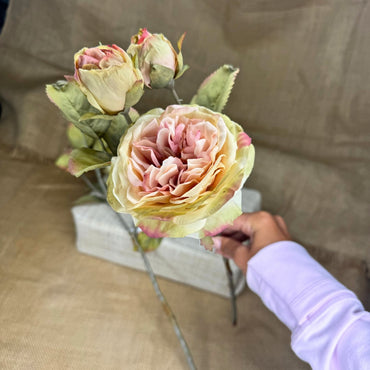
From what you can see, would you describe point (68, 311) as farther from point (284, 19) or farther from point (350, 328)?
point (284, 19)

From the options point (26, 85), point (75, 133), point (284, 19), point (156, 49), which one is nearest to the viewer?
point (156, 49)

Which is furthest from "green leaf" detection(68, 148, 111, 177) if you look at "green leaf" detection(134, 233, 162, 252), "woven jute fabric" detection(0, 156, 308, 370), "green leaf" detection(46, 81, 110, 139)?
"woven jute fabric" detection(0, 156, 308, 370)

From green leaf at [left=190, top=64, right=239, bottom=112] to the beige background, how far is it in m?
0.28

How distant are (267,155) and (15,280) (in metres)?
0.44

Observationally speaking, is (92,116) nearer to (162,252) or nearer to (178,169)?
(178,169)

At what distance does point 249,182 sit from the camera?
27.4 inches

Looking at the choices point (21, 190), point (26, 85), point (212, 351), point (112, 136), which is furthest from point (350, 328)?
point (26, 85)

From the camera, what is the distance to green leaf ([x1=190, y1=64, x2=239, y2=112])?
14.4 inches

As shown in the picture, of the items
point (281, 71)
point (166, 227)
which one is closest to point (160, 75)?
Result: point (166, 227)

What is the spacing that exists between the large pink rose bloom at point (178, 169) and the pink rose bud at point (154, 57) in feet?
0.13

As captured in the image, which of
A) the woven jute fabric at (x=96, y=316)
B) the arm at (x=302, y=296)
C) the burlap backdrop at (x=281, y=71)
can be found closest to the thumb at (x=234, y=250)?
the arm at (x=302, y=296)

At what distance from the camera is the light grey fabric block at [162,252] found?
0.54 metres

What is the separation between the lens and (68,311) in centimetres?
53

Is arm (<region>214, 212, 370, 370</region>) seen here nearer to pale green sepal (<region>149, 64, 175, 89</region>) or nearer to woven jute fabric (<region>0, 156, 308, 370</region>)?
woven jute fabric (<region>0, 156, 308, 370</region>)
